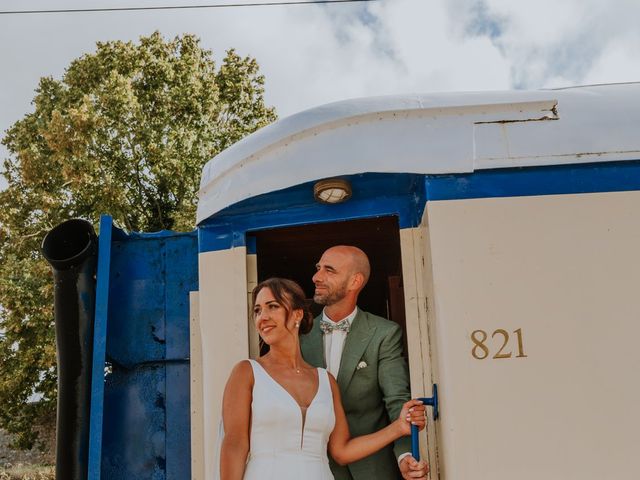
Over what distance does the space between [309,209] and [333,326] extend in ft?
2.34

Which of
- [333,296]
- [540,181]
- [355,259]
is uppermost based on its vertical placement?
[540,181]

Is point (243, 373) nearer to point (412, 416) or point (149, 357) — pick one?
point (412, 416)

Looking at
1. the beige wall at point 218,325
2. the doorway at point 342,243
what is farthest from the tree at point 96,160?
the beige wall at point 218,325

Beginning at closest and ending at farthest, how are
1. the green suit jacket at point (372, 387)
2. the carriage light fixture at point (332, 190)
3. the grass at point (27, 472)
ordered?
the carriage light fixture at point (332, 190) < the green suit jacket at point (372, 387) < the grass at point (27, 472)

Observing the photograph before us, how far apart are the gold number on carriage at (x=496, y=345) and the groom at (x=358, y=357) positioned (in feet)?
2.45

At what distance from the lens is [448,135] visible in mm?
3816

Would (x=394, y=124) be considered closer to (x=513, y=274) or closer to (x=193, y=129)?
(x=513, y=274)

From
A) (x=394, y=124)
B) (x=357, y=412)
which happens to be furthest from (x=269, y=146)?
(x=357, y=412)

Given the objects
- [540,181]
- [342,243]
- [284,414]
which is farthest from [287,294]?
[342,243]

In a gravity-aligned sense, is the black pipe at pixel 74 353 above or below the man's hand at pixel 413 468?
above

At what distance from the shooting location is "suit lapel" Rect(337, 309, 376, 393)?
4254 millimetres

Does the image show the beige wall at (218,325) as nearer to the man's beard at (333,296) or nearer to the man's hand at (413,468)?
the man's beard at (333,296)

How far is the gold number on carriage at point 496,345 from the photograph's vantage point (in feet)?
11.4

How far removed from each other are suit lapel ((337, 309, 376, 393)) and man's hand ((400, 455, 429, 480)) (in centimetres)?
67
